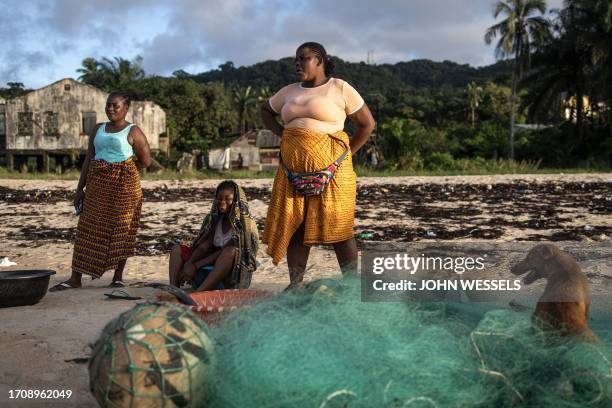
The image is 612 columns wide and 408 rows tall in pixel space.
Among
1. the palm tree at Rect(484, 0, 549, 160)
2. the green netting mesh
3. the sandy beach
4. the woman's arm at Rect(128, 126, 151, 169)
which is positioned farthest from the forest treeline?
the green netting mesh

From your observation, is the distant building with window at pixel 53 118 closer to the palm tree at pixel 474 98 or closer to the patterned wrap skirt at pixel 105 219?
the patterned wrap skirt at pixel 105 219

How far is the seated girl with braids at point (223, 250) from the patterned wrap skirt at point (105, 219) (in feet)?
2.48

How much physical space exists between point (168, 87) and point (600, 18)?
29388 millimetres

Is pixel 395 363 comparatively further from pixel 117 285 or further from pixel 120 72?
pixel 120 72

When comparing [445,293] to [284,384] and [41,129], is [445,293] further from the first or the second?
[41,129]

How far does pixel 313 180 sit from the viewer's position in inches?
153

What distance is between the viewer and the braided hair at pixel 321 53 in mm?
3943

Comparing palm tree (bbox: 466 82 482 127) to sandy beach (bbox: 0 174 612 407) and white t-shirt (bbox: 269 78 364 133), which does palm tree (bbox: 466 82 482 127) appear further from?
white t-shirt (bbox: 269 78 364 133)

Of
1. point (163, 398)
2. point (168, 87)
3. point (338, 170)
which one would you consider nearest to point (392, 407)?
point (163, 398)

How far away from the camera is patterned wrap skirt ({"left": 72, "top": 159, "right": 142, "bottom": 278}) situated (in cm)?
517

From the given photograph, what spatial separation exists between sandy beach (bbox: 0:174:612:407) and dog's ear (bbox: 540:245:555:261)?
500 mm

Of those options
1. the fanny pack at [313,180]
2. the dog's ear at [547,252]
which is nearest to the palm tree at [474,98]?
the fanny pack at [313,180]

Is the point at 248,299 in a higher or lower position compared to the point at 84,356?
higher

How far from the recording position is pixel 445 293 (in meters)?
2.63
